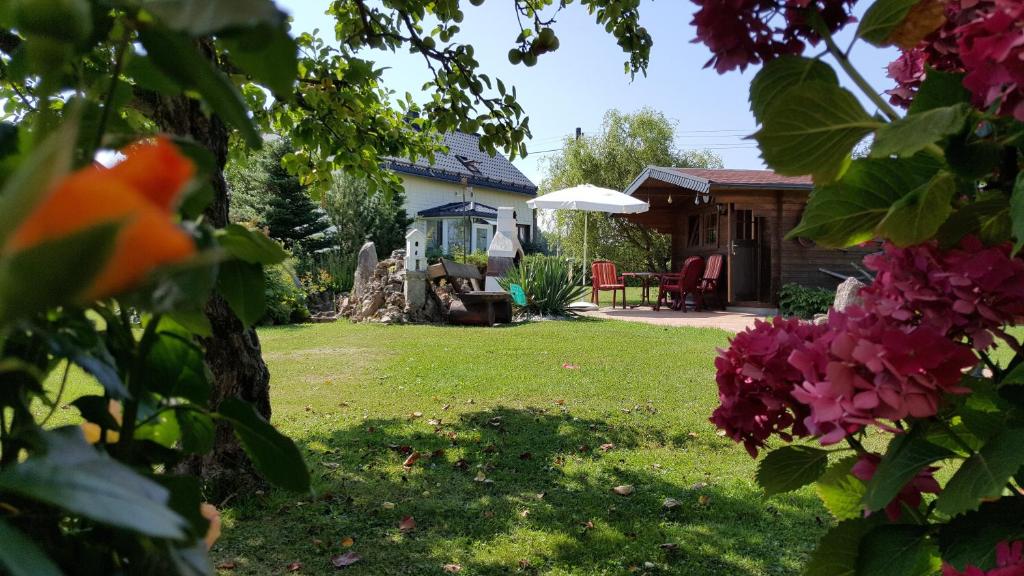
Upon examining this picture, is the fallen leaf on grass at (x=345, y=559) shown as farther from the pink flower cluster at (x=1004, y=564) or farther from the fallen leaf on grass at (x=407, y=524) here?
the pink flower cluster at (x=1004, y=564)

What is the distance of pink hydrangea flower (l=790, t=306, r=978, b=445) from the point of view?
0.70m

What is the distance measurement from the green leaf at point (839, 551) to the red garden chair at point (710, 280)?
12923 millimetres

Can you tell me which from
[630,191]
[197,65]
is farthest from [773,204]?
[197,65]

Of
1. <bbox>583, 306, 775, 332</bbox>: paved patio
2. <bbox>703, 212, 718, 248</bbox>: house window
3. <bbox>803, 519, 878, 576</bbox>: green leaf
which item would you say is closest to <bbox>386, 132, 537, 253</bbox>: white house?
<bbox>703, 212, 718, 248</bbox>: house window

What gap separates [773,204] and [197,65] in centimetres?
1405

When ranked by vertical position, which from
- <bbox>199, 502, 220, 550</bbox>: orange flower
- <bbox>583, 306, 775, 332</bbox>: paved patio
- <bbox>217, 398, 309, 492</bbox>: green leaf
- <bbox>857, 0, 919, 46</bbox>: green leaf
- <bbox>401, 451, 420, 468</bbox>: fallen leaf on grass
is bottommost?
<bbox>401, 451, 420, 468</bbox>: fallen leaf on grass

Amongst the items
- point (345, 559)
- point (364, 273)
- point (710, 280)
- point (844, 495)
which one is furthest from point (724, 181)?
point (844, 495)

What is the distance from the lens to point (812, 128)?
0.70 meters

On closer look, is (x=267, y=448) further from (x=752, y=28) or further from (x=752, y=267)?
(x=752, y=267)

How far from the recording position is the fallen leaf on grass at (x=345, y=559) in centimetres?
249

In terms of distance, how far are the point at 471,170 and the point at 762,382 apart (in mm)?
29050

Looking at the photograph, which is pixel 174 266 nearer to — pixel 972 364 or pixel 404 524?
pixel 972 364

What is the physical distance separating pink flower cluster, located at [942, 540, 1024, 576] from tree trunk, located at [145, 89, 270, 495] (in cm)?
230

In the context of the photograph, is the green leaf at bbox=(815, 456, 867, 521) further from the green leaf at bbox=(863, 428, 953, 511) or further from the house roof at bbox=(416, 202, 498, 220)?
the house roof at bbox=(416, 202, 498, 220)
